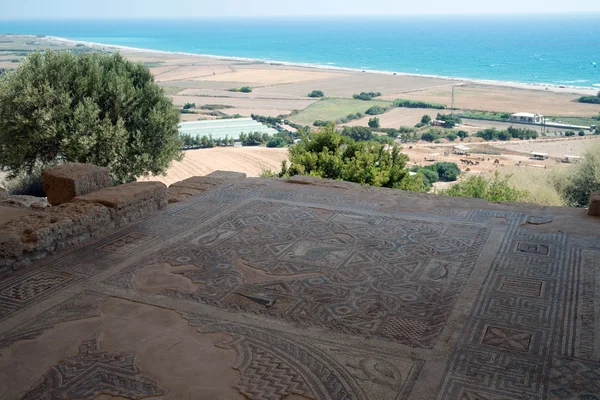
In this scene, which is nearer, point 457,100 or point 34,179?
point 34,179

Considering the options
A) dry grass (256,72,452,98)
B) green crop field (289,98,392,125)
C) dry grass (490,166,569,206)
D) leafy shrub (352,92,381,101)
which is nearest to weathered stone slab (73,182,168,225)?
dry grass (490,166,569,206)

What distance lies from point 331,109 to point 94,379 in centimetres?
4021

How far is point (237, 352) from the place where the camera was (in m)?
3.65

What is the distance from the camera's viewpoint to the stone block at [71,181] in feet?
20.7

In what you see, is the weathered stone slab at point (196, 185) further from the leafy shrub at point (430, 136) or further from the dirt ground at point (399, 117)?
the dirt ground at point (399, 117)

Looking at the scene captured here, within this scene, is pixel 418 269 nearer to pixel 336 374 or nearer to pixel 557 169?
pixel 336 374

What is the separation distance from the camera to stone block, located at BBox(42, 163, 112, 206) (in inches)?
249

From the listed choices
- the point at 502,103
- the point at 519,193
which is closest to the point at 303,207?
the point at 519,193

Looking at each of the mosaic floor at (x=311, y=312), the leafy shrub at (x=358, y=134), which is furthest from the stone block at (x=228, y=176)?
the leafy shrub at (x=358, y=134)

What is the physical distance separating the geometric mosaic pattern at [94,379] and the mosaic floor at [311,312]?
11 mm

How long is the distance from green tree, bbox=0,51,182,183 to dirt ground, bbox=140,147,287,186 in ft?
12.9

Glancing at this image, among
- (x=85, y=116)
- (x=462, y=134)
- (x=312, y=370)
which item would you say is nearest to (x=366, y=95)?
(x=462, y=134)

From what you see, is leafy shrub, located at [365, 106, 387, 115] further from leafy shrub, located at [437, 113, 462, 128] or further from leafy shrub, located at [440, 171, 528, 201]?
leafy shrub, located at [440, 171, 528, 201]

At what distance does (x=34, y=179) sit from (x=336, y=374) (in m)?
11.8
